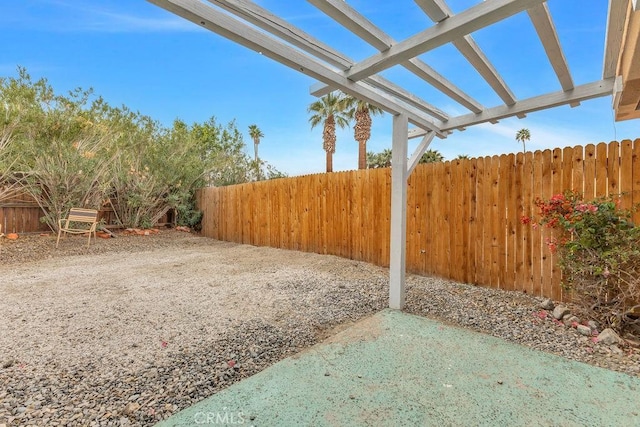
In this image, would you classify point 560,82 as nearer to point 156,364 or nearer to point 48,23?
point 156,364

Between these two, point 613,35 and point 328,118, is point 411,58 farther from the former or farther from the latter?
point 328,118

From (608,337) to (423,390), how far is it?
64.4 inches

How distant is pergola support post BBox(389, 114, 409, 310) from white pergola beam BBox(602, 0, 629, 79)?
4.72 feet

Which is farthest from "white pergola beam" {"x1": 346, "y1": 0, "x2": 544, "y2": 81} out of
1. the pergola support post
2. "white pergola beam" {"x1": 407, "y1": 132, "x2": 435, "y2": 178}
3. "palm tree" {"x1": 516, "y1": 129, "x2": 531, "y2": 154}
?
"palm tree" {"x1": 516, "y1": 129, "x2": 531, "y2": 154}

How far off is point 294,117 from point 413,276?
8976 millimetres

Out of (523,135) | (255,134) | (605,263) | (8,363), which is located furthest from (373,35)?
(523,135)

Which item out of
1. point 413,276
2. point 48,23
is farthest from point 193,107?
point 413,276

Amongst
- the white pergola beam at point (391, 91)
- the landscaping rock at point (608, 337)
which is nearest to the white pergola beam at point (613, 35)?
the white pergola beam at point (391, 91)

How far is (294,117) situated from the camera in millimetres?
11594

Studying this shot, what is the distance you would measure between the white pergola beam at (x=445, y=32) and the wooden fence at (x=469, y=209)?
2093 mm

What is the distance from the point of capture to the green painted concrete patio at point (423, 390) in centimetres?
143

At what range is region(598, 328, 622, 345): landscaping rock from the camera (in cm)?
220

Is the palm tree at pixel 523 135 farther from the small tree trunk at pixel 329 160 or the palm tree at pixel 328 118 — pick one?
the small tree trunk at pixel 329 160

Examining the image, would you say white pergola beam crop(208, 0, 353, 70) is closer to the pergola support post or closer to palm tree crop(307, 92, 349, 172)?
the pergola support post
